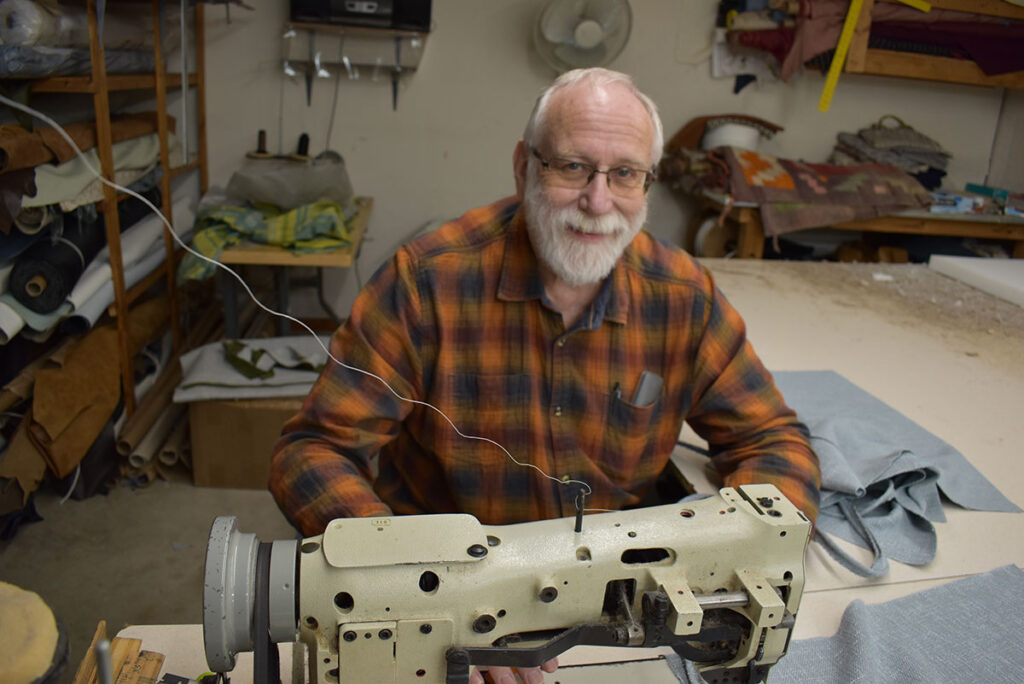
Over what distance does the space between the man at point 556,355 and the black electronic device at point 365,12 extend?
7.22ft

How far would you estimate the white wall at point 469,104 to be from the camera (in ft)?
11.8

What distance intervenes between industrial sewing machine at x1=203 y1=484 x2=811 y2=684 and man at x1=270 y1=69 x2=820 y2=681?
1.26 feet

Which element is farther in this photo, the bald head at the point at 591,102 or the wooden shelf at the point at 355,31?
the wooden shelf at the point at 355,31

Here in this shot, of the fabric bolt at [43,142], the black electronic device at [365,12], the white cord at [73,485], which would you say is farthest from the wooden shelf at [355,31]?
the white cord at [73,485]

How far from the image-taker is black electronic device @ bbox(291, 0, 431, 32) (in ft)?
10.6

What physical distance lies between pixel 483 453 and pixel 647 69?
304 centimetres

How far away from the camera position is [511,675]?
92 cm

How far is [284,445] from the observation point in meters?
1.23

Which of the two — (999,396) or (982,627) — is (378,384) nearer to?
(982,627)

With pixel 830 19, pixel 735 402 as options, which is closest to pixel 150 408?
pixel 735 402

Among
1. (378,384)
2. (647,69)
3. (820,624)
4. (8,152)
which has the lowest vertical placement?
(820,624)

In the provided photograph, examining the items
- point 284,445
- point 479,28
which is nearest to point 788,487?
point 284,445

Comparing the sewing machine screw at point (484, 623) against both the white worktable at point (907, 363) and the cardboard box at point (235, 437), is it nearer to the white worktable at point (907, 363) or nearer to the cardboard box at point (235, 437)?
the white worktable at point (907, 363)

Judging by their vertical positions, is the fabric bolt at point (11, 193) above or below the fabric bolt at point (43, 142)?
below
